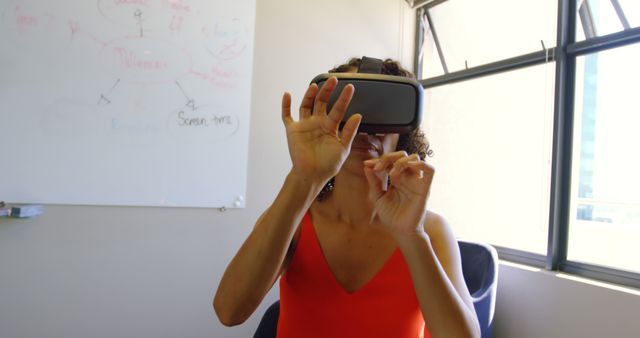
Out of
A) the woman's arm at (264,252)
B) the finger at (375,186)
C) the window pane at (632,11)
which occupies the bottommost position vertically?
the woman's arm at (264,252)

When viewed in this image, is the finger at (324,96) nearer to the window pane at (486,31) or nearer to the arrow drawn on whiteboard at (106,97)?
the arrow drawn on whiteboard at (106,97)

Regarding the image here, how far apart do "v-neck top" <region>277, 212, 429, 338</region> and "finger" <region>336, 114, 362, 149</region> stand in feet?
0.93

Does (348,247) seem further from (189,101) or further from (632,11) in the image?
(632,11)

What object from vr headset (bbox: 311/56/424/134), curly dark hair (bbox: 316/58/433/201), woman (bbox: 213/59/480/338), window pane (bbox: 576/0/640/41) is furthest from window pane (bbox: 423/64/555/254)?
vr headset (bbox: 311/56/424/134)

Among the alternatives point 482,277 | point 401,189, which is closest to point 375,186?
point 401,189

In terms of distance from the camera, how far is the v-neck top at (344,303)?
74 centimetres

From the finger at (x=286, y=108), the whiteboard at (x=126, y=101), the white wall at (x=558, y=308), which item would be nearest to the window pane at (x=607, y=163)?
the white wall at (x=558, y=308)

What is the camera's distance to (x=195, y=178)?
1.85m

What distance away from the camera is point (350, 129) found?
59 cm

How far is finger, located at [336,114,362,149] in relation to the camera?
581 millimetres

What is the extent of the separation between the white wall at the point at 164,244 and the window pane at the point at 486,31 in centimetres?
53

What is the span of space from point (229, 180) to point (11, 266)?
935 mm

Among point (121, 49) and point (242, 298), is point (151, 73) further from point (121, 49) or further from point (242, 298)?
point (242, 298)

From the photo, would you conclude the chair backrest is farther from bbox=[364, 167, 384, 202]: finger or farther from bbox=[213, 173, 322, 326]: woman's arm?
bbox=[213, 173, 322, 326]: woman's arm
